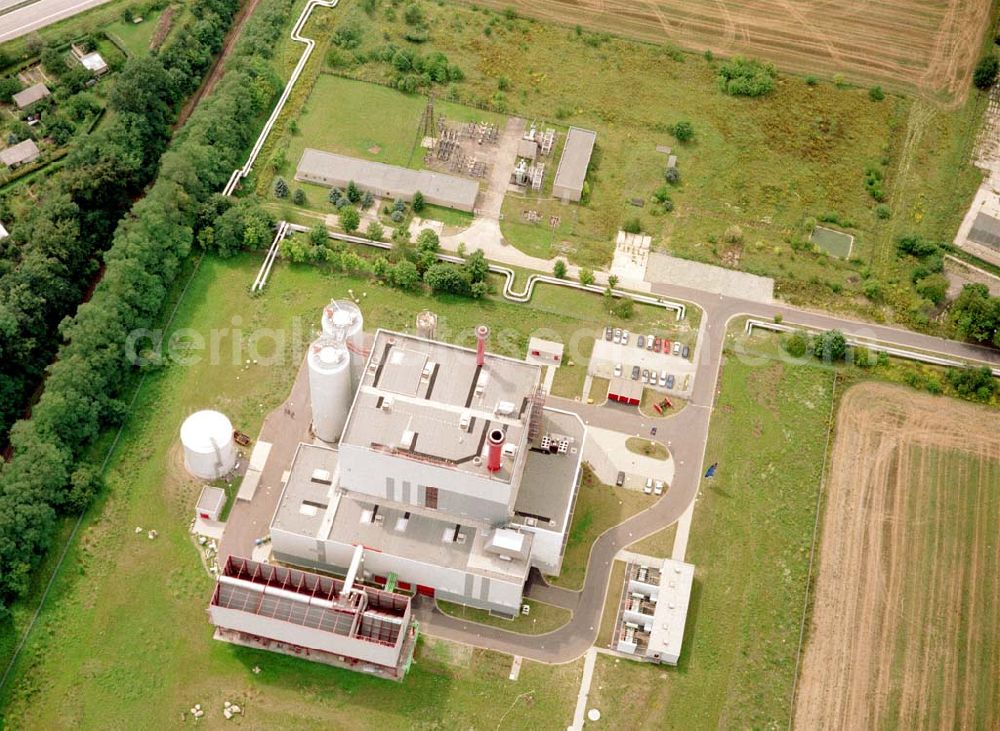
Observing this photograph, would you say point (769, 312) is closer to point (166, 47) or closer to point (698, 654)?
point (698, 654)

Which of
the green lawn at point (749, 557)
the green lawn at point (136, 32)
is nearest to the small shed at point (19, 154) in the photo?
the green lawn at point (136, 32)

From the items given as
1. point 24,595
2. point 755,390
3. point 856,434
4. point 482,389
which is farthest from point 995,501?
point 24,595

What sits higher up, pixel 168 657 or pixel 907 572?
pixel 907 572

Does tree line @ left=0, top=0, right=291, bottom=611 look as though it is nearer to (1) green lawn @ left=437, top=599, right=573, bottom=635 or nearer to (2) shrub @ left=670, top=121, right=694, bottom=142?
(1) green lawn @ left=437, top=599, right=573, bottom=635

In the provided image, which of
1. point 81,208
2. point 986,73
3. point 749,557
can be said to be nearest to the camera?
point 749,557

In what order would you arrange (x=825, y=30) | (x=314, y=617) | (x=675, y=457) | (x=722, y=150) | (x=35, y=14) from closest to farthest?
(x=314, y=617) < (x=675, y=457) < (x=722, y=150) < (x=35, y=14) < (x=825, y=30)

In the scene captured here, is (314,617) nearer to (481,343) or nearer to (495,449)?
(495,449)

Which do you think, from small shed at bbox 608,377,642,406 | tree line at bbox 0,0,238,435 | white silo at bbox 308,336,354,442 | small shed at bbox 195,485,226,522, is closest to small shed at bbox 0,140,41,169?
tree line at bbox 0,0,238,435

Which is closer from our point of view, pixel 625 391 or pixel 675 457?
pixel 675 457

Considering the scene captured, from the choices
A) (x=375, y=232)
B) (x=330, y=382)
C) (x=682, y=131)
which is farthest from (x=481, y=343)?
(x=682, y=131)
